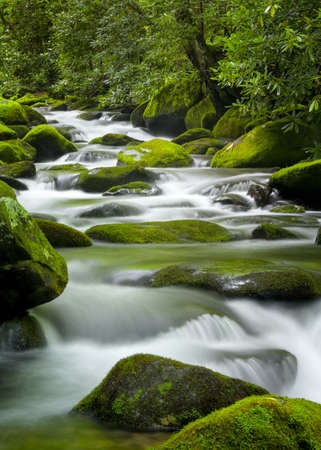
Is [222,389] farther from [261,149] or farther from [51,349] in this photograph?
[261,149]

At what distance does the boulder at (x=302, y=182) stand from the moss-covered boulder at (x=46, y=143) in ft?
31.7

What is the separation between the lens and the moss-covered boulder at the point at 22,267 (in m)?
3.33

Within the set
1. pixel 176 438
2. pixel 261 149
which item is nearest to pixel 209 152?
pixel 261 149

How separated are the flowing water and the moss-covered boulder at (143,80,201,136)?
15.5 meters

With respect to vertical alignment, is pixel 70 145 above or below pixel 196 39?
below

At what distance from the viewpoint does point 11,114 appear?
2044 cm

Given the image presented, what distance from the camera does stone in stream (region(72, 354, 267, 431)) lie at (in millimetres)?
2516

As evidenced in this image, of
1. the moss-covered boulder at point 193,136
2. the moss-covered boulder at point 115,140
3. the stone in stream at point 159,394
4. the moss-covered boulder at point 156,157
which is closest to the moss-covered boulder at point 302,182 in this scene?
the moss-covered boulder at point 156,157

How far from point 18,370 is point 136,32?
17.5 m

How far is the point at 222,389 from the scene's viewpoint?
2.62 meters

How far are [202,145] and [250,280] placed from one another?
529 inches

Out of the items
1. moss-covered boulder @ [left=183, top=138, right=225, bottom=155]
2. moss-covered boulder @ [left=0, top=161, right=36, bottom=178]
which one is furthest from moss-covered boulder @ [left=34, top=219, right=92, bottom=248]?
moss-covered boulder @ [left=183, top=138, right=225, bottom=155]

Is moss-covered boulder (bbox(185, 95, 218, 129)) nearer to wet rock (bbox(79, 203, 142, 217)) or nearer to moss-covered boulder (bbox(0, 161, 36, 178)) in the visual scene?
moss-covered boulder (bbox(0, 161, 36, 178))

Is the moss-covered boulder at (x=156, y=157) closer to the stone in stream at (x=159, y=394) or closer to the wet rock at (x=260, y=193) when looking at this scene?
the wet rock at (x=260, y=193)
